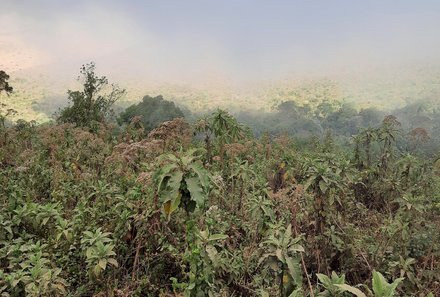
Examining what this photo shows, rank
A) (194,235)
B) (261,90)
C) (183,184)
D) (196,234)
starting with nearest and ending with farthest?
(183,184) < (196,234) < (194,235) < (261,90)

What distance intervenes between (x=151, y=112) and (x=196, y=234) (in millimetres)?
20120

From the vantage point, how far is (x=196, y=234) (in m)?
4.55

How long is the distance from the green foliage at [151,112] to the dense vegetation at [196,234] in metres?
13.5

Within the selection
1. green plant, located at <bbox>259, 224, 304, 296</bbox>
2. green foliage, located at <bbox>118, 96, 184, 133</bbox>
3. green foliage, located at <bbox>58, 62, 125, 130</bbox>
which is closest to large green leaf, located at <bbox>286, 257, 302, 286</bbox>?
green plant, located at <bbox>259, 224, 304, 296</bbox>

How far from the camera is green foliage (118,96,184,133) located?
2197cm

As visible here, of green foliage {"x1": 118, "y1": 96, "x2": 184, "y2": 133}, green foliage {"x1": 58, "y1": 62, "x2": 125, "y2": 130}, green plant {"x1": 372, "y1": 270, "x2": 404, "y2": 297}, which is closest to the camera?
green plant {"x1": 372, "y1": 270, "x2": 404, "y2": 297}

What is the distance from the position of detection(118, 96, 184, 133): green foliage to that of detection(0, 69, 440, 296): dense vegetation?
1349 cm

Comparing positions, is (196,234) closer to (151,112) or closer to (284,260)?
(284,260)

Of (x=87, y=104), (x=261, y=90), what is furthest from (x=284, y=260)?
(x=261, y=90)

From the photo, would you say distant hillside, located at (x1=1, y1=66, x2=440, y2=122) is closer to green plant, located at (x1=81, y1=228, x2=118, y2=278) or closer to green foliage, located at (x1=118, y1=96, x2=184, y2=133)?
green foliage, located at (x1=118, y1=96, x2=184, y2=133)

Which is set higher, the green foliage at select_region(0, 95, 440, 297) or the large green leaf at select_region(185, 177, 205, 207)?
the large green leaf at select_region(185, 177, 205, 207)

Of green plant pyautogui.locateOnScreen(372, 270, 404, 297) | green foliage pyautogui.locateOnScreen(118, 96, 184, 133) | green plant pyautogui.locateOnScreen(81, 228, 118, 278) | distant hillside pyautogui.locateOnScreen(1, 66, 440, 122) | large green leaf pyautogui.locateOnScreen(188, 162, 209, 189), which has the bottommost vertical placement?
distant hillside pyautogui.locateOnScreen(1, 66, 440, 122)

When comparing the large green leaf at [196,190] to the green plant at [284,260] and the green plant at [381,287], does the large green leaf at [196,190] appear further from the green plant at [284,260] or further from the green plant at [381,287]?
the green plant at [381,287]

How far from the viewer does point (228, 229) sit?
6.21 m
